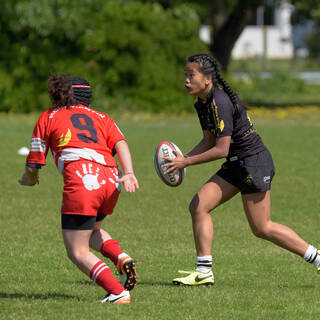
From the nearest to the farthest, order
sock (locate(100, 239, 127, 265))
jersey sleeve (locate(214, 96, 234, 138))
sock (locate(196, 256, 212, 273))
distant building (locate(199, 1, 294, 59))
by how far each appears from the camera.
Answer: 1. sock (locate(100, 239, 127, 265))
2. jersey sleeve (locate(214, 96, 234, 138))
3. sock (locate(196, 256, 212, 273))
4. distant building (locate(199, 1, 294, 59))

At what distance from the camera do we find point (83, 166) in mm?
5609

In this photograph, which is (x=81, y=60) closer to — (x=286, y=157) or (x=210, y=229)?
(x=286, y=157)

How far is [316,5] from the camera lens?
86.1 feet

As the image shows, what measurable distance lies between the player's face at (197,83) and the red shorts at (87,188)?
3.55 feet

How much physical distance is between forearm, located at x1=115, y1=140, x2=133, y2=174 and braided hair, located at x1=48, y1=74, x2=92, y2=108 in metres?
0.45

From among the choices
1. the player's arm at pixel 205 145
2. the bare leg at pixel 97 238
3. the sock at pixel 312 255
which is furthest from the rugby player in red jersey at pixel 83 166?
the sock at pixel 312 255

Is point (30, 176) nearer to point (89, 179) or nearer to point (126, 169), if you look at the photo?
point (89, 179)

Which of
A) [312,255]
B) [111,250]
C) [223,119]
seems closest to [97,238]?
[111,250]

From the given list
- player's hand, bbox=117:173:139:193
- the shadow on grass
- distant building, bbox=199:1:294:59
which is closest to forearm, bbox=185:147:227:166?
player's hand, bbox=117:173:139:193

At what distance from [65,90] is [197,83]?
3.65ft

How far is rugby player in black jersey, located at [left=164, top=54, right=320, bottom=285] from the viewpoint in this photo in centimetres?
629

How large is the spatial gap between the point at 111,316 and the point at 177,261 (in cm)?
223

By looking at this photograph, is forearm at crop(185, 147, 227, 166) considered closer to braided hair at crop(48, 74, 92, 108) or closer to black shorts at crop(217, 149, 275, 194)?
black shorts at crop(217, 149, 275, 194)

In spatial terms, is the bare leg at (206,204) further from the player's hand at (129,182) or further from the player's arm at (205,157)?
the player's hand at (129,182)
